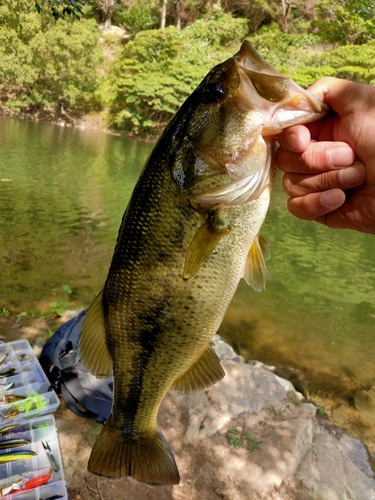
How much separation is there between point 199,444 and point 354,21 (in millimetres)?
30958

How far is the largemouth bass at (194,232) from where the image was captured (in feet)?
5.10

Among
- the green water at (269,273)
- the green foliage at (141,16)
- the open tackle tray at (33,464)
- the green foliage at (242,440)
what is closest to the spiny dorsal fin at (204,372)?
the open tackle tray at (33,464)

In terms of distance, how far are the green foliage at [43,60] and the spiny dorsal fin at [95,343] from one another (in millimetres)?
35545

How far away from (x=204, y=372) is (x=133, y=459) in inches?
25.1

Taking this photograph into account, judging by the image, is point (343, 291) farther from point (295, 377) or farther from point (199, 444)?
point (199, 444)

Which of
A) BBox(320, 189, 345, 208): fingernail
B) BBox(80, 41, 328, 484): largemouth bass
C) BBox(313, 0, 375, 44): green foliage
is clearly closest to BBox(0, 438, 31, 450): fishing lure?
BBox(80, 41, 328, 484): largemouth bass

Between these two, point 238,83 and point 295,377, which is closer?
point 238,83

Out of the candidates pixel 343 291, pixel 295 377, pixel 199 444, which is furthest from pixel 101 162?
pixel 199 444

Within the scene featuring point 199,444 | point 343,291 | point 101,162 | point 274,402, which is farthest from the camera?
point 101,162

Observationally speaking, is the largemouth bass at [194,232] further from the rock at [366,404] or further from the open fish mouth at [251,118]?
the rock at [366,404]

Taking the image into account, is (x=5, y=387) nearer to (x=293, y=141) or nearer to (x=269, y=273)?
(x=293, y=141)

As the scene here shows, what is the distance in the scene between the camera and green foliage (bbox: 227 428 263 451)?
3984mm

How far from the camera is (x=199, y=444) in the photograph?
13.0ft

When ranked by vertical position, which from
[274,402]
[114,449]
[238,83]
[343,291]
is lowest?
[343,291]
